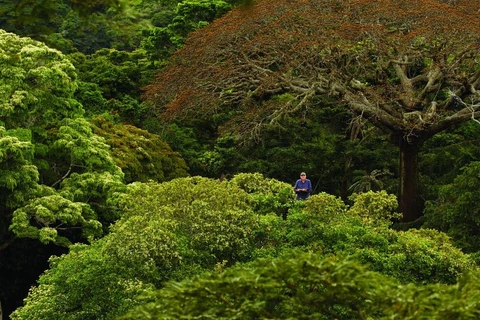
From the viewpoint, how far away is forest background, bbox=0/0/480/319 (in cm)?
539

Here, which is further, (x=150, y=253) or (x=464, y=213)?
(x=464, y=213)

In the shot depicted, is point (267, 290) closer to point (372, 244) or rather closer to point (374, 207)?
point (372, 244)

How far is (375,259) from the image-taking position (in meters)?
11.3

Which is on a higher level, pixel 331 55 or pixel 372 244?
pixel 331 55

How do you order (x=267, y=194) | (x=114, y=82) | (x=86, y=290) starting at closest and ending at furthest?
(x=86, y=290), (x=267, y=194), (x=114, y=82)

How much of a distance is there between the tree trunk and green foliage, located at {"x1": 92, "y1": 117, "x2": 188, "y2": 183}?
5007mm

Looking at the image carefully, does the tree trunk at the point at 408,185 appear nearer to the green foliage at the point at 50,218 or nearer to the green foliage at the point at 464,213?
the green foliage at the point at 464,213

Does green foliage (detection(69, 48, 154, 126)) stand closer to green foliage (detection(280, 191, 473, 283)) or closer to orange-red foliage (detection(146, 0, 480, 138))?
orange-red foliage (detection(146, 0, 480, 138))

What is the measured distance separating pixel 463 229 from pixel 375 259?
4.47 m

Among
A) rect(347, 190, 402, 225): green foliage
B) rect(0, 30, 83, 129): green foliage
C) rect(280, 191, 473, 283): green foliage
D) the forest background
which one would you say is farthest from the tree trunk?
rect(0, 30, 83, 129): green foliage

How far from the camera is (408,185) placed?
61.7 ft

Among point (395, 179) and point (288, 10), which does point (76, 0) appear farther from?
point (395, 179)

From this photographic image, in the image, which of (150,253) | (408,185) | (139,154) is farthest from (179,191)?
(408,185)

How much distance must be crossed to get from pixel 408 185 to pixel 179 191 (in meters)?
8.03
